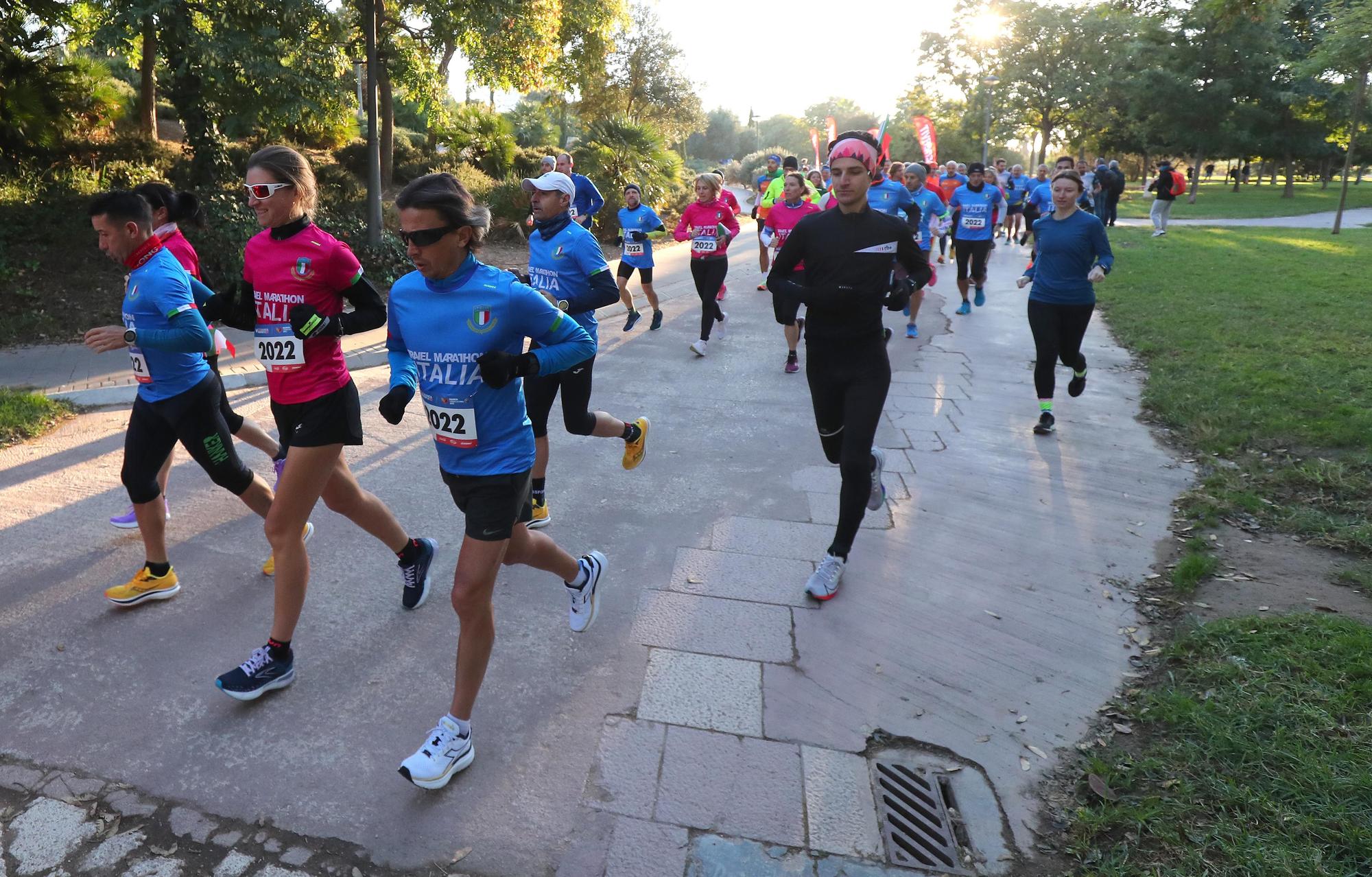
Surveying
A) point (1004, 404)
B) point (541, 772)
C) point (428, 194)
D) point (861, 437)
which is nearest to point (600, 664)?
point (541, 772)

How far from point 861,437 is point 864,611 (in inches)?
33.5

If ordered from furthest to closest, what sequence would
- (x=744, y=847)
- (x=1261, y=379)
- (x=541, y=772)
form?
1. (x=1261, y=379)
2. (x=541, y=772)
3. (x=744, y=847)

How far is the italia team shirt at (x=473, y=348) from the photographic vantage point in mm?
2963

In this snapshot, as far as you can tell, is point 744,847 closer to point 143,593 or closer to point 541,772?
point 541,772

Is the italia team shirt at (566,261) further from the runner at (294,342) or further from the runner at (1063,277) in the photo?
the runner at (1063,277)

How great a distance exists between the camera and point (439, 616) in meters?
4.15

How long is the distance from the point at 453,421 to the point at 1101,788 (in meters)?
2.59

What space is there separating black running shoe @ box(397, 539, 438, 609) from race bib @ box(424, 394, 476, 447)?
141 centimetres

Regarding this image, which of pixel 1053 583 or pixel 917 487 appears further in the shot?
pixel 917 487

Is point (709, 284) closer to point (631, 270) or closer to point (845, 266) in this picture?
point (631, 270)

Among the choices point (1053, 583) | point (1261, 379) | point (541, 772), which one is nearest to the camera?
point (541, 772)

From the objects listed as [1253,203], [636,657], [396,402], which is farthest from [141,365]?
[1253,203]

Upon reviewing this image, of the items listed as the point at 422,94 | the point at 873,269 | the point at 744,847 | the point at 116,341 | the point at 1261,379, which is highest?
the point at 422,94

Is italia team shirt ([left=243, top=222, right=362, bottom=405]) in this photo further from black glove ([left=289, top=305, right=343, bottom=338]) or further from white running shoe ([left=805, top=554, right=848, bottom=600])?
white running shoe ([left=805, top=554, right=848, bottom=600])
